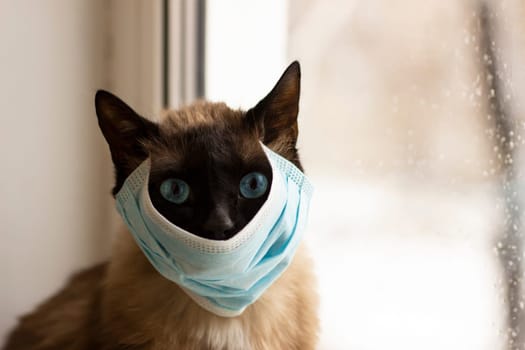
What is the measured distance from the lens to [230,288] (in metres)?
0.94

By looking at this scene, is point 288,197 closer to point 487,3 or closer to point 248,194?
point 248,194

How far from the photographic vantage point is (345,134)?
1.42 m

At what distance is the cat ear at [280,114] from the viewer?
993 millimetres

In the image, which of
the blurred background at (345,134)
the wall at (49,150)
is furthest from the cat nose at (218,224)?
the wall at (49,150)

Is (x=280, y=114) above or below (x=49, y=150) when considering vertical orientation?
above

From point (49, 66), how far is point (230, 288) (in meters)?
0.81

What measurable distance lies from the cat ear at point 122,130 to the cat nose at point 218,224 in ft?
0.61

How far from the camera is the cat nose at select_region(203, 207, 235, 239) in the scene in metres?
0.87

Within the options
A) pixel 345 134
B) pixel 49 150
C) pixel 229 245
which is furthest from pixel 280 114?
pixel 49 150

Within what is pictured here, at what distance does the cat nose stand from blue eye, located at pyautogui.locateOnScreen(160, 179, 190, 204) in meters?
0.06

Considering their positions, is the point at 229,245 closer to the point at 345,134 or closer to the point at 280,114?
the point at 280,114

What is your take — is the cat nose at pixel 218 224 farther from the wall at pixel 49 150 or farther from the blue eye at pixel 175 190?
the wall at pixel 49 150

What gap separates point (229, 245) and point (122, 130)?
0.28 m

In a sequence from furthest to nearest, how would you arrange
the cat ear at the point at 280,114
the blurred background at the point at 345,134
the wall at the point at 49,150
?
the wall at the point at 49,150 → the blurred background at the point at 345,134 → the cat ear at the point at 280,114
